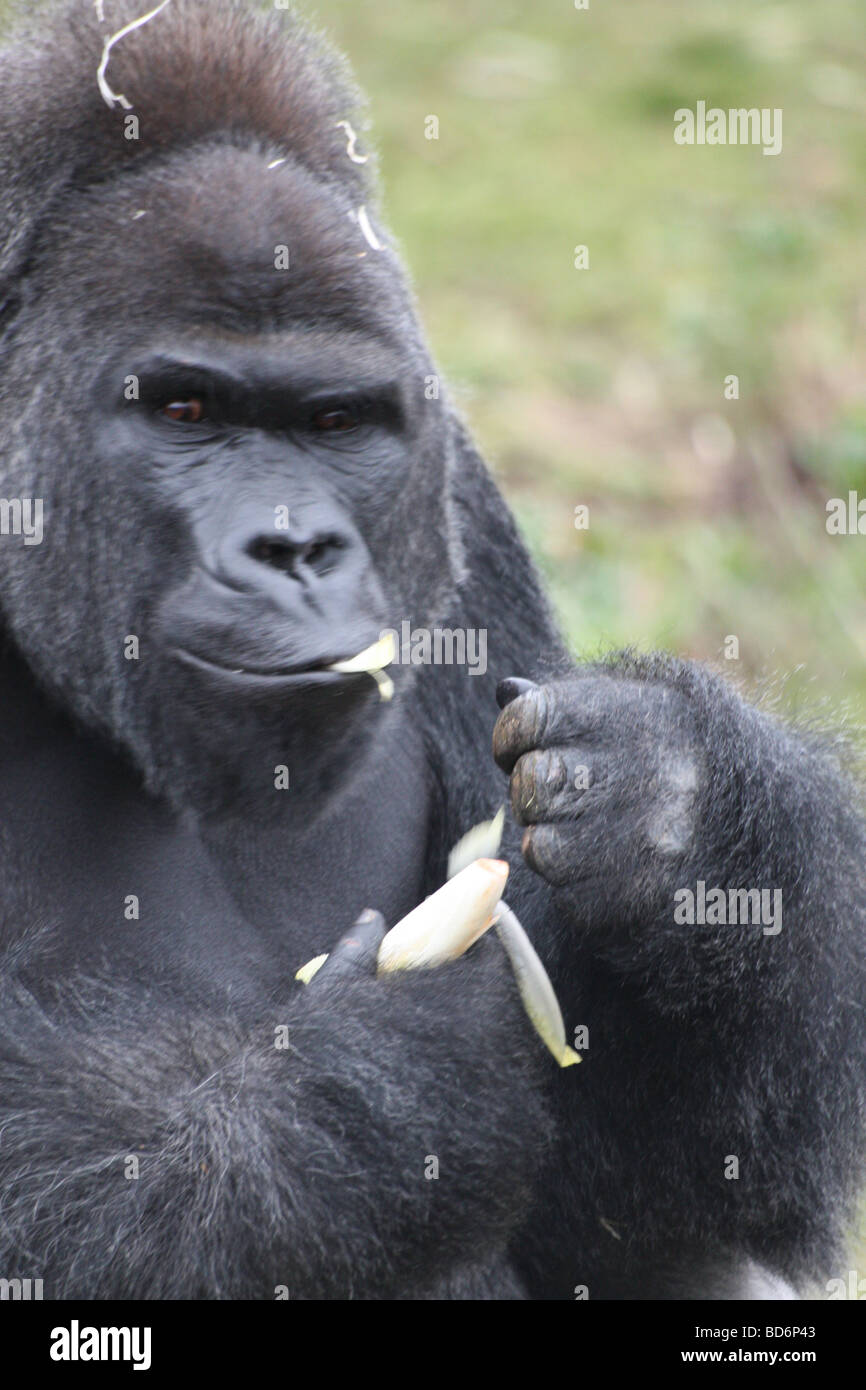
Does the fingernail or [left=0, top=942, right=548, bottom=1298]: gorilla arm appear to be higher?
the fingernail

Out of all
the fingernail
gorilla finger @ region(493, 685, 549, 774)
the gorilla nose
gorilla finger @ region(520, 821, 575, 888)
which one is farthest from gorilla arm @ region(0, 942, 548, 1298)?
the gorilla nose

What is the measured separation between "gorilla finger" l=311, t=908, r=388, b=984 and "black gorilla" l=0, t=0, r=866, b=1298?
0.06ft

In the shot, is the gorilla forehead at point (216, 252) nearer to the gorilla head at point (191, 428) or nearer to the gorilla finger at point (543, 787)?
the gorilla head at point (191, 428)

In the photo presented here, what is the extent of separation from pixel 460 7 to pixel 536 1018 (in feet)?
29.6

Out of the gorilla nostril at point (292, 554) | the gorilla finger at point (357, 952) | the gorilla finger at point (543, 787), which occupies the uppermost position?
the gorilla nostril at point (292, 554)

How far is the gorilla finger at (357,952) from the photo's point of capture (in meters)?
3.58

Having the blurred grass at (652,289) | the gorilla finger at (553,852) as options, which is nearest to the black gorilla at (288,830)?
the gorilla finger at (553,852)

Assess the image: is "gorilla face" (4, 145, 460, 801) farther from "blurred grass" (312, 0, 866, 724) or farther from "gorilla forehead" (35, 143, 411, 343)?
"blurred grass" (312, 0, 866, 724)

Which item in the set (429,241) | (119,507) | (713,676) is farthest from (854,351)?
(119,507)

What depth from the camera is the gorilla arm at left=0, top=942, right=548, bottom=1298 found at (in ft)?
11.0

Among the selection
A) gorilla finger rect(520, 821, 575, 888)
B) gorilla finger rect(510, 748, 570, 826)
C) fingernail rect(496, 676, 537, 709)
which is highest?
fingernail rect(496, 676, 537, 709)

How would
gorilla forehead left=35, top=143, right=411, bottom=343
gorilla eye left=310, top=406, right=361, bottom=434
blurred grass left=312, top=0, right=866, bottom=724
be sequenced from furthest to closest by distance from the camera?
blurred grass left=312, top=0, right=866, bottom=724 < gorilla eye left=310, top=406, right=361, bottom=434 < gorilla forehead left=35, top=143, right=411, bottom=343

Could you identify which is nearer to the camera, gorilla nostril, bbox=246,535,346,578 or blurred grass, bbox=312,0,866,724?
gorilla nostril, bbox=246,535,346,578
